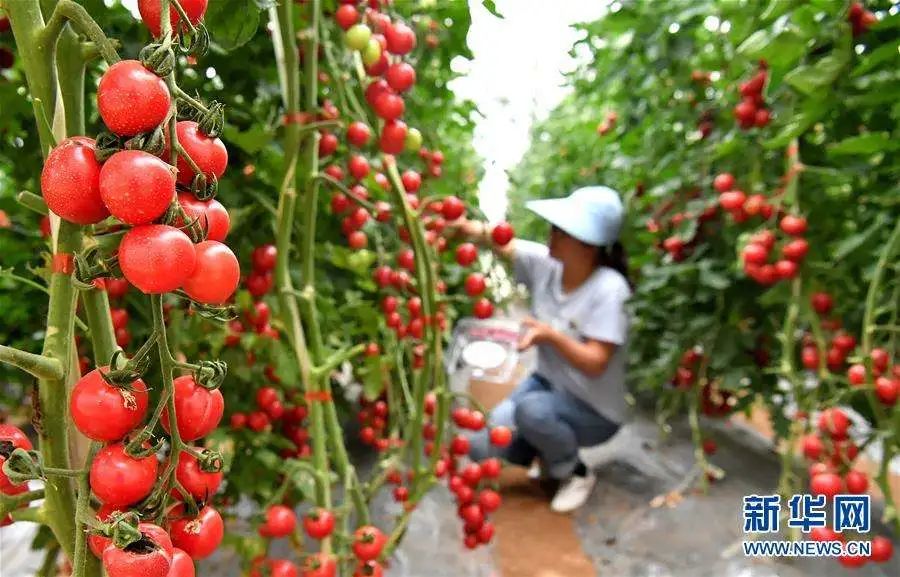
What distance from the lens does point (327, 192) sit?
44.6 inches

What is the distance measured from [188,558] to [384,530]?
1397 millimetres

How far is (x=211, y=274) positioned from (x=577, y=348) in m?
1.67

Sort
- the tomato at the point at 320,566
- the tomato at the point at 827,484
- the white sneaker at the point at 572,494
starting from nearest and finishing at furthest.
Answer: the tomato at the point at 320,566, the tomato at the point at 827,484, the white sneaker at the point at 572,494

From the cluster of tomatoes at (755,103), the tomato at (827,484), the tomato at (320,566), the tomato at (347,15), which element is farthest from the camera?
the cluster of tomatoes at (755,103)

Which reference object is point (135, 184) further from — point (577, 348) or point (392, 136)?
point (577, 348)

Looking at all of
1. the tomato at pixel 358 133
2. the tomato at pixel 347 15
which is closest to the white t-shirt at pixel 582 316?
the tomato at pixel 358 133

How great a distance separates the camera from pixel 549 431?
2.05m

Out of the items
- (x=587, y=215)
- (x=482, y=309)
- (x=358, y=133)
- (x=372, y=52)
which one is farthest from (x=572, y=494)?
(x=372, y=52)

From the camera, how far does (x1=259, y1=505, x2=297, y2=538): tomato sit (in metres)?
0.80

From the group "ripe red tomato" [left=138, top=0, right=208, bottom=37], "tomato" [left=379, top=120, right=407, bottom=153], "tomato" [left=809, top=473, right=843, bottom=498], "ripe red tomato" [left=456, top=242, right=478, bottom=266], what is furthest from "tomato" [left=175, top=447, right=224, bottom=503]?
"tomato" [left=809, top=473, right=843, bottom=498]

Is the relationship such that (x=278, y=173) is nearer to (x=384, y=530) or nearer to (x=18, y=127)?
(x=18, y=127)

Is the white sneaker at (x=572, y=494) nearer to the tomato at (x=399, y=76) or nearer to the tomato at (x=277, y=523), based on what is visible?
the tomato at (x=277, y=523)

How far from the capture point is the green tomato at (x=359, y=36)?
842 millimetres

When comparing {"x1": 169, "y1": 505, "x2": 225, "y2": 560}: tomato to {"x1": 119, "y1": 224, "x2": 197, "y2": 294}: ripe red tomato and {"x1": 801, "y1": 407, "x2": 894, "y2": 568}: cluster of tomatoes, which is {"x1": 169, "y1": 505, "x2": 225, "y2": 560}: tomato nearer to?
{"x1": 119, "y1": 224, "x2": 197, "y2": 294}: ripe red tomato
